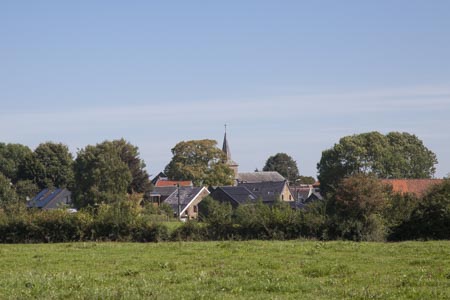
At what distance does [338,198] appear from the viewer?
35469mm

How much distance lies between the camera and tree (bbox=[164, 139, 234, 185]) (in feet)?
370

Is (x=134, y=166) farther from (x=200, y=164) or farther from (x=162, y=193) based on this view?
(x=200, y=164)

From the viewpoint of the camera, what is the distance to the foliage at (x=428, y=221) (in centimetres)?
3266

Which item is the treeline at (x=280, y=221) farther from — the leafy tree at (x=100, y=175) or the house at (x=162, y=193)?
the house at (x=162, y=193)

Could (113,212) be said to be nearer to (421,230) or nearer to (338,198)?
(338,198)

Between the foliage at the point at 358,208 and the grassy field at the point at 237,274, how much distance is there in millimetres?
7845

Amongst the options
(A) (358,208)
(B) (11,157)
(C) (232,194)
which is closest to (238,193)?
(C) (232,194)

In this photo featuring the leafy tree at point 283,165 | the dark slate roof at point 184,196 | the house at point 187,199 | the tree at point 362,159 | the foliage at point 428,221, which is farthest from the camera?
the leafy tree at point 283,165

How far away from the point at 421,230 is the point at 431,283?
2013 cm

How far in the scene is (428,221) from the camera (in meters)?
33.2

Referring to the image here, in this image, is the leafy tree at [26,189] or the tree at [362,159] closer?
the tree at [362,159]

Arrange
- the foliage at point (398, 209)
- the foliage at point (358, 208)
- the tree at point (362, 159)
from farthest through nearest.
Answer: the tree at point (362, 159) < the foliage at point (398, 209) < the foliage at point (358, 208)

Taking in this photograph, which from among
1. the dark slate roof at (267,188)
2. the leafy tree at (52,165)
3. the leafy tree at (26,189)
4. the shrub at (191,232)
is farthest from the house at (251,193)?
the shrub at (191,232)

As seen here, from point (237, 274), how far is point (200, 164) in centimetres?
9900
